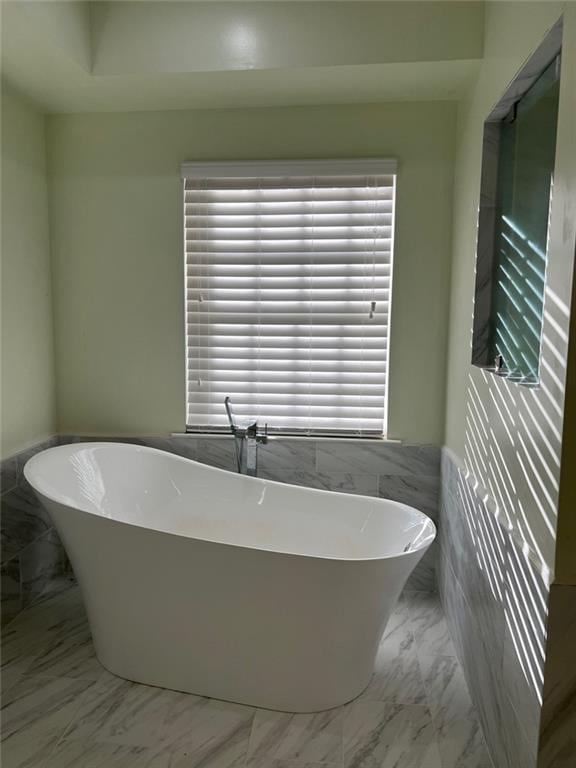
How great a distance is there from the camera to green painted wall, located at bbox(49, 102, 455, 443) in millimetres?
2549

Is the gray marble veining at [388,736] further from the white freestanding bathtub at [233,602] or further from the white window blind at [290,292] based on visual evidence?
the white window blind at [290,292]

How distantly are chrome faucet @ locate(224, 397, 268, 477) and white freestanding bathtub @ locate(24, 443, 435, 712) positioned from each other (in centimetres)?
68

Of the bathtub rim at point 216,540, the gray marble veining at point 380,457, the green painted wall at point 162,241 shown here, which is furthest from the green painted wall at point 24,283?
the gray marble veining at point 380,457

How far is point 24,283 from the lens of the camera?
255cm

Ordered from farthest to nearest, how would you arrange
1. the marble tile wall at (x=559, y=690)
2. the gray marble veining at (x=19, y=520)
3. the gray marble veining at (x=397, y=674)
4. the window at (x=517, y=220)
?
1. the gray marble veining at (x=19, y=520)
2. the gray marble veining at (x=397, y=674)
3. the window at (x=517, y=220)
4. the marble tile wall at (x=559, y=690)

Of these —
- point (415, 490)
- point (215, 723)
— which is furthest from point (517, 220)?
point (215, 723)

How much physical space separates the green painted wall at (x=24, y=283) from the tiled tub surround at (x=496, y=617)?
2.09m

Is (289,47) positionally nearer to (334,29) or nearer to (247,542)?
(334,29)

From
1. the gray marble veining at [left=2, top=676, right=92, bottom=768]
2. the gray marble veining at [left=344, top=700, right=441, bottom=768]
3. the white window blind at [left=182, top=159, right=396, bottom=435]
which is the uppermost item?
the white window blind at [left=182, top=159, right=396, bottom=435]

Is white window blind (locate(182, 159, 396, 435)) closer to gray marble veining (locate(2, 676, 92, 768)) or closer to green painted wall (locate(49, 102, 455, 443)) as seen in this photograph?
green painted wall (locate(49, 102, 455, 443))

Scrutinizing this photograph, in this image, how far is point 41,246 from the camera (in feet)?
8.81

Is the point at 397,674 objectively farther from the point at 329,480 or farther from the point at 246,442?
the point at 246,442

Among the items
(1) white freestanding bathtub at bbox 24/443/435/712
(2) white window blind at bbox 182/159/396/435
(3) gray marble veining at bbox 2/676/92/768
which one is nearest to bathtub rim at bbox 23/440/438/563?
(1) white freestanding bathtub at bbox 24/443/435/712

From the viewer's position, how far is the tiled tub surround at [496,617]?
135 cm
